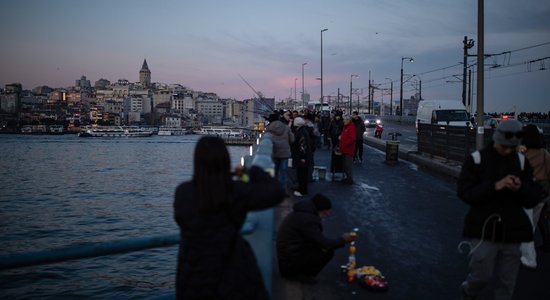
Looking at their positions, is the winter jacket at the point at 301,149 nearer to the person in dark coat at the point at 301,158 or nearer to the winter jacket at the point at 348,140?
the person in dark coat at the point at 301,158

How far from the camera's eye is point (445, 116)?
1212 inches

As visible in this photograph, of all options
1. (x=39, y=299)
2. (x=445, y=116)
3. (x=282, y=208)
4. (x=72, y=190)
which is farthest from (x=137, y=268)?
(x=72, y=190)

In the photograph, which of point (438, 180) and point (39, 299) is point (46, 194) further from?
point (438, 180)

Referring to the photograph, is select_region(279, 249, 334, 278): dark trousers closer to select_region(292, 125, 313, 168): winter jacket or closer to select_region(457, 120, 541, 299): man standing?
select_region(457, 120, 541, 299): man standing

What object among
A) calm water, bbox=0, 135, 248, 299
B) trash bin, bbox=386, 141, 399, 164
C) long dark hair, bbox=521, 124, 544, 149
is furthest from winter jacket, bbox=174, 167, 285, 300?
calm water, bbox=0, 135, 248, 299

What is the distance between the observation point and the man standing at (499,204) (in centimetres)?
389

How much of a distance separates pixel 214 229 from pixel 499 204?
2.56m

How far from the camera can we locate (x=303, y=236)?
5129mm

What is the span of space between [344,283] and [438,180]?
372 inches

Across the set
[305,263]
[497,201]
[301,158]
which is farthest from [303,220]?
[301,158]

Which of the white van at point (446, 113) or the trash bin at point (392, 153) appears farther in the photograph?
the white van at point (446, 113)

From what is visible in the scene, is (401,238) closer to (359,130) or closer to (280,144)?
(280,144)

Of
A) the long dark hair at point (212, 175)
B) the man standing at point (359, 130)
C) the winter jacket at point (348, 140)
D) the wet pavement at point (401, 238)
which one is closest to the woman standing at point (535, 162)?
the wet pavement at point (401, 238)

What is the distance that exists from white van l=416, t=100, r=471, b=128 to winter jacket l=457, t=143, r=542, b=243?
26522 mm
